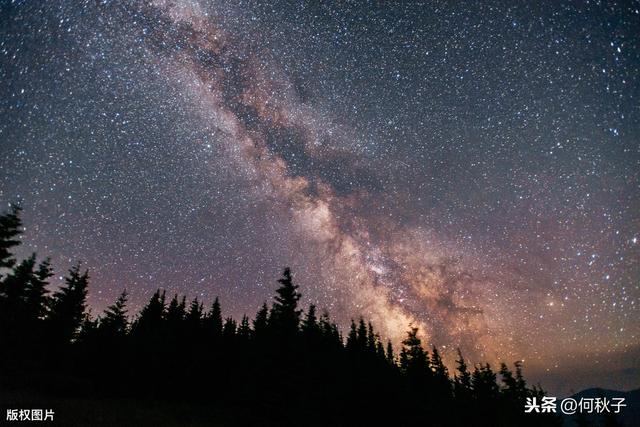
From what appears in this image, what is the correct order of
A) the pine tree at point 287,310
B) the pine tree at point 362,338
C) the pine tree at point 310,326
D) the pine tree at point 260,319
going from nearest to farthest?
the pine tree at point 287,310 < the pine tree at point 310,326 < the pine tree at point 260,319 < the pine tree at point 362,338

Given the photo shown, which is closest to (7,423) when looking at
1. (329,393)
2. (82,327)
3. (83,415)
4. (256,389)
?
Result: (83,415)

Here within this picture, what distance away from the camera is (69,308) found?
138ft

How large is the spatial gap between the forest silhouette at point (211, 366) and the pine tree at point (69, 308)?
0.11m

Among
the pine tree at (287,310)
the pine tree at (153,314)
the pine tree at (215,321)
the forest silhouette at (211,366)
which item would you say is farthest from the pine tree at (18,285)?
the pine tree at (287,310)

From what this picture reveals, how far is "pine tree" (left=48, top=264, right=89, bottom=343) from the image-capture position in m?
40.3

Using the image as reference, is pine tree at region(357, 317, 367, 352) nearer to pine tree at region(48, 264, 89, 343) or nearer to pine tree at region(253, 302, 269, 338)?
pine tree at region(253, 302, 269, 338)

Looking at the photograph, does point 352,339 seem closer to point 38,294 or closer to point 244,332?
point 244,332

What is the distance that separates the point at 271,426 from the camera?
21.2 meters

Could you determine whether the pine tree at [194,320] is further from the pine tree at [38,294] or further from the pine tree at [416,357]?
the pine tree at [416,357]

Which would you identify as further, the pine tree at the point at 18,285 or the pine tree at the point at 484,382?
the pine tree at the point at 484,382

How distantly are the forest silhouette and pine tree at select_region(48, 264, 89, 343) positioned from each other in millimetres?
114

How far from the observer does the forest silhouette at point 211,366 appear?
2259cm

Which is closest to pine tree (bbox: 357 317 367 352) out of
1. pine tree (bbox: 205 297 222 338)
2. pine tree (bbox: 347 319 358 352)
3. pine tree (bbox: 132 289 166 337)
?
pine tree (bbox: 347 319 358 352)

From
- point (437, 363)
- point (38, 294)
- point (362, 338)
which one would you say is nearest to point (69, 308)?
point (38, 294)
